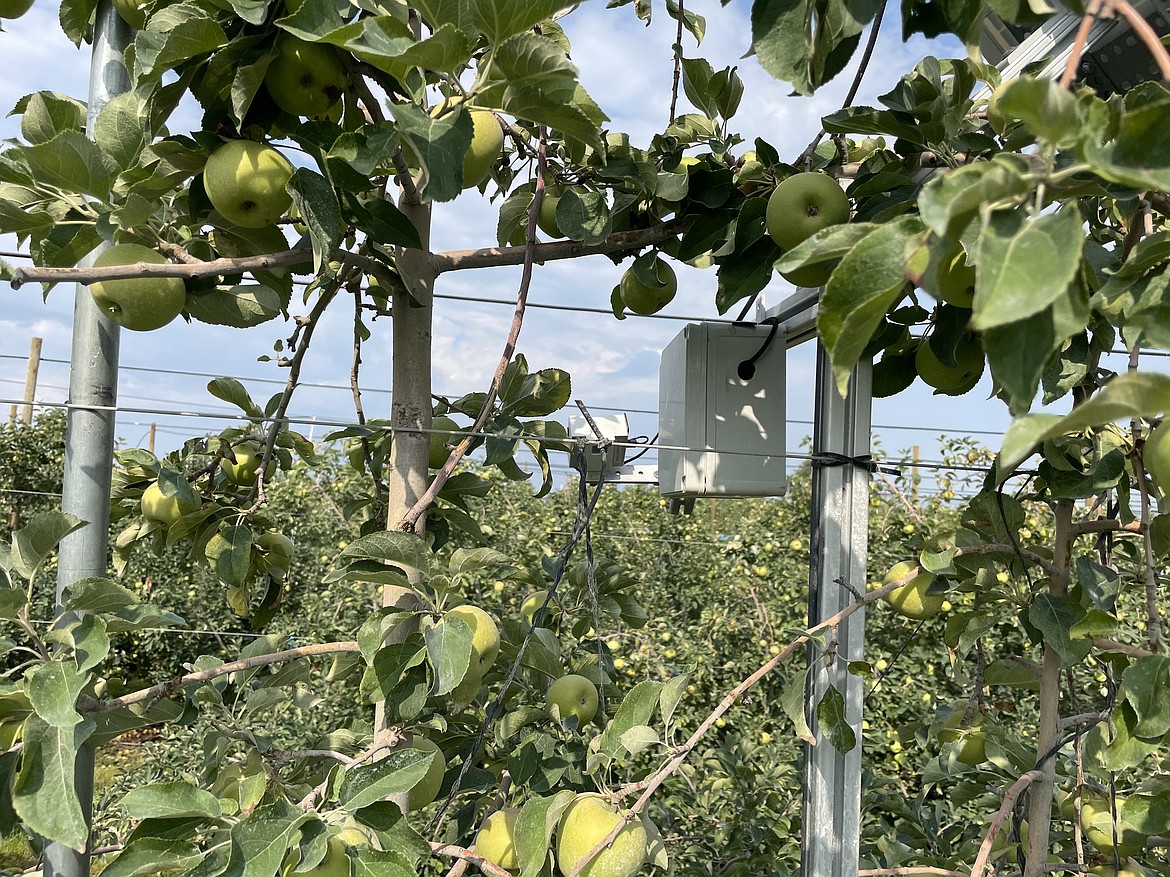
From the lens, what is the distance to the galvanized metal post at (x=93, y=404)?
105 cm

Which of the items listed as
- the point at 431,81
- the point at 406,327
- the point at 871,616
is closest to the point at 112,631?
the point at 406,327

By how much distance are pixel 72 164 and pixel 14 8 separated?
1.13ft

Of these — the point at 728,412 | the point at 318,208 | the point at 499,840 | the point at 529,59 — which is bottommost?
the point at 499,840

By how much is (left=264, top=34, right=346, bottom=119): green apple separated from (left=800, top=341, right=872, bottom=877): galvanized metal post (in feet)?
2.33

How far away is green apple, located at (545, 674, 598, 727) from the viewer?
1243mm

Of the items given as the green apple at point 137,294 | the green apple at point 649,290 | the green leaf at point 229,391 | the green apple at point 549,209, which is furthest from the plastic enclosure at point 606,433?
the green apple at point 137,294

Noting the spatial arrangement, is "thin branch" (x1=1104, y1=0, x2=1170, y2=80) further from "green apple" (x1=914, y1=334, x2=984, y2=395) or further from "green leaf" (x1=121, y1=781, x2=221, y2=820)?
"green leaf" (x1=121, y1=781, x2=221, y2=820)

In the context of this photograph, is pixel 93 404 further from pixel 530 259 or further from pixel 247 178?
pixel 530 259

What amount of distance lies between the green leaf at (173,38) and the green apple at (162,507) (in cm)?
74

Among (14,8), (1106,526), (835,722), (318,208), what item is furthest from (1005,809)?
(14,8)

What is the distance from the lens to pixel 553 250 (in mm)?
1216

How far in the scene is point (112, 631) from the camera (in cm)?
97

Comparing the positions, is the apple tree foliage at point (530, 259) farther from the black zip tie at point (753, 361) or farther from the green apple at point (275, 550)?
the black zip tie at point (753, 361)

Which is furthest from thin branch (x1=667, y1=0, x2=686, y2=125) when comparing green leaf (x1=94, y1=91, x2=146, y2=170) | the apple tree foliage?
green leaf (x1=94, y1=91, x2=146, y2=170)
